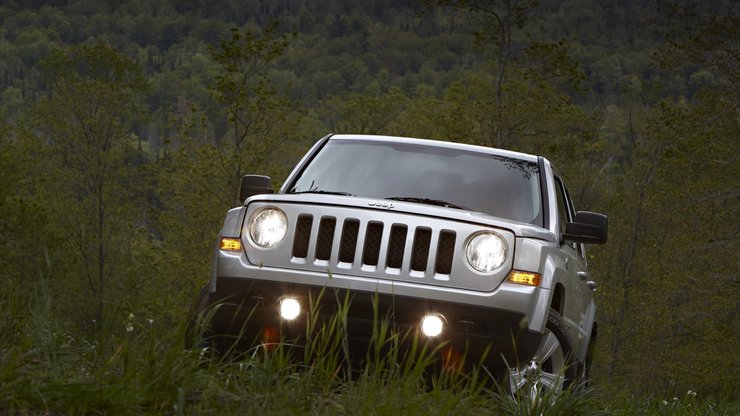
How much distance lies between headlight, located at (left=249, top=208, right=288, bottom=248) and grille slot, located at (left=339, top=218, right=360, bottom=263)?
0.36 metres

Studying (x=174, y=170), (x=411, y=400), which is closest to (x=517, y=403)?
(x=411, y=400)

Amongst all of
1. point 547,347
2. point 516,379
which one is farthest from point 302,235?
point 547,347

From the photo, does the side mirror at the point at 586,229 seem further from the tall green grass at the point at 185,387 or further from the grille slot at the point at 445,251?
the tall green grass at the point at 185,387

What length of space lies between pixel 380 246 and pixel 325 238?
33 cm

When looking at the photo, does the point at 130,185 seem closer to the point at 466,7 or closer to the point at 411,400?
the point at 466,7

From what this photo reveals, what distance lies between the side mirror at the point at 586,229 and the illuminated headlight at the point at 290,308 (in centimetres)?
199

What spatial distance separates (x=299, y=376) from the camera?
4719 millimetres

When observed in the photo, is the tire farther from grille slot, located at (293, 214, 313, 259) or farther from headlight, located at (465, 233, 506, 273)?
grille slot, located at (293, 214, 313, 259)

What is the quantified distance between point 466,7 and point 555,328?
97.3 feet

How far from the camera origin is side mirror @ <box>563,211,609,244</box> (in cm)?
691

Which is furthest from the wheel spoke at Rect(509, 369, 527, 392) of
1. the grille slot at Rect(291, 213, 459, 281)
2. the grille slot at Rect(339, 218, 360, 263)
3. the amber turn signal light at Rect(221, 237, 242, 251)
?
the amber turn signal light at Rect(221, 237, 242, 251)

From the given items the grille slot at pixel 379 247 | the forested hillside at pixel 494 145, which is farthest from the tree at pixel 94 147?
the grille slot at pixel 379 247

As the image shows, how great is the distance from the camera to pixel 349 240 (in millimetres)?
5965

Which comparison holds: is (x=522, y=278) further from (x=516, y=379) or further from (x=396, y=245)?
(x=396, y=245)
